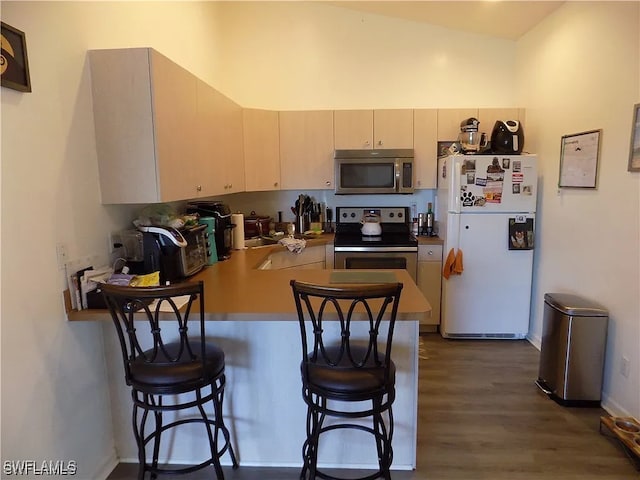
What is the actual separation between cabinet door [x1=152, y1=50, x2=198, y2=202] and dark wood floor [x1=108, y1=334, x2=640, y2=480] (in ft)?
4.94

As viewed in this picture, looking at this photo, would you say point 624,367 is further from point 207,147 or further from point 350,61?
point 350,61

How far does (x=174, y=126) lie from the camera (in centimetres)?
212

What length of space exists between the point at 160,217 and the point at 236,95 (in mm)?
2204

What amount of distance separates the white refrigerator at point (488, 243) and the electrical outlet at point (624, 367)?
45.5 inches

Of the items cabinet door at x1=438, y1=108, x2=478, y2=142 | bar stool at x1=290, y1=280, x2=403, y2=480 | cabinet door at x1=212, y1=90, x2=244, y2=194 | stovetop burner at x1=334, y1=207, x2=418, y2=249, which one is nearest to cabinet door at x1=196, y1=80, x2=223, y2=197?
cabinet door at x1=212, y1=90, x2=244, y2=194

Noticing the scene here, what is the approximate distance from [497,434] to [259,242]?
2.36 m

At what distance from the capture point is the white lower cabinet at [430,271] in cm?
368

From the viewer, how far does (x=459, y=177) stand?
11.2ft

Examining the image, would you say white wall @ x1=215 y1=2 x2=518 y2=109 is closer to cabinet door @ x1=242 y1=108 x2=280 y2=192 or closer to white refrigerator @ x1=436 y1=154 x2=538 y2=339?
cabinet door @ x1=242 y1=108 x2=280 y2=192

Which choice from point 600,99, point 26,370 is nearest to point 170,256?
point 26,370

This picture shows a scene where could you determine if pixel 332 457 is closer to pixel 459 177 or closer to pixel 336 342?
pixel 336 342

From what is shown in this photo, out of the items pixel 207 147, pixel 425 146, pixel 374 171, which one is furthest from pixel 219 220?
pixel 425 146

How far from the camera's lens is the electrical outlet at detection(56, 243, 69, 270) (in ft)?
5.63

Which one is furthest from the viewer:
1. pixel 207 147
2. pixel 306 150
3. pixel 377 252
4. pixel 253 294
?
pixel 306 150
